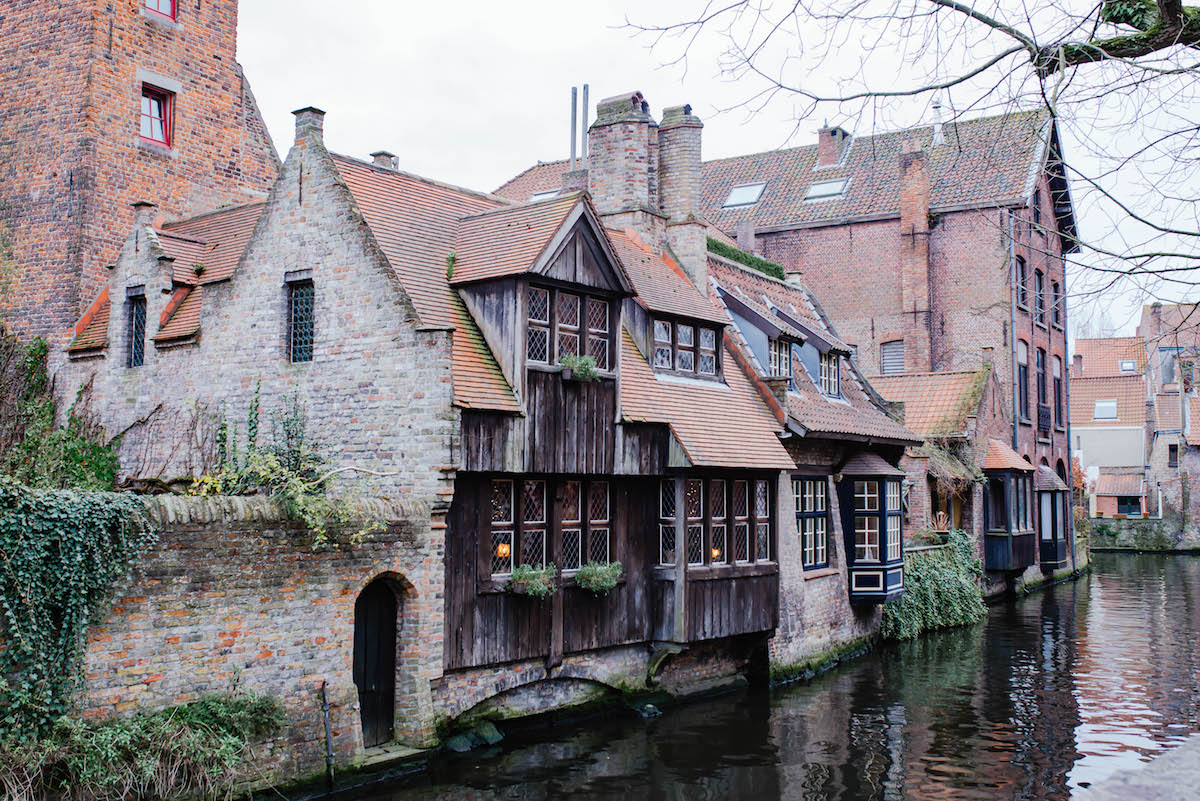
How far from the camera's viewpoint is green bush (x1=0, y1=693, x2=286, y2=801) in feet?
29.8

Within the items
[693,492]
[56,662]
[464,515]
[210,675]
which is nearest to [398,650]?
[464,515]

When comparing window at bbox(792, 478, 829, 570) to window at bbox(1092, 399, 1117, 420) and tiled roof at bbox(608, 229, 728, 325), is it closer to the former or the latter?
tiled roof at bbox(608, 229, 728, 325)

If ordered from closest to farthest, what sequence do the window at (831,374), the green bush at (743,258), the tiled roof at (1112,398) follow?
the window at (831,374)
the green bush at (743,258)
the tiled roof at (1112,398)

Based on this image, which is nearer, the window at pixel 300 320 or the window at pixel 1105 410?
the window at pixel 300 320

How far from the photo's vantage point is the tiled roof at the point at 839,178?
3475 cm

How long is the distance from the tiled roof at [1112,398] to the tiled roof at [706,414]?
47.3m

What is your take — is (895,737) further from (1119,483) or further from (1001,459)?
(1119,483)

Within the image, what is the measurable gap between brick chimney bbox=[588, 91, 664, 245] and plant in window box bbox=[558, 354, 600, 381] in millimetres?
5788

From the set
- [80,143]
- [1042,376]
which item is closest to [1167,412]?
[1042,376]

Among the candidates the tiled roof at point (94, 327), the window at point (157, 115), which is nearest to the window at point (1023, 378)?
the window at point (157, 115)

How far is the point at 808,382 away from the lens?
70.9 ft

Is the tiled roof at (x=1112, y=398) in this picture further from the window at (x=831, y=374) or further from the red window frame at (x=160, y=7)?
the red window frame at (x=160, y=7)

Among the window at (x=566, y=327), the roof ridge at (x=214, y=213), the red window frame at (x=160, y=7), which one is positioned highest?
the red window frame at (x=160, y=7)

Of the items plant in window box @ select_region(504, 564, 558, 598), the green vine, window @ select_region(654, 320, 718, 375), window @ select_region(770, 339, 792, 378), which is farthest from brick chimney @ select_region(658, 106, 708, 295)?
the green vine
